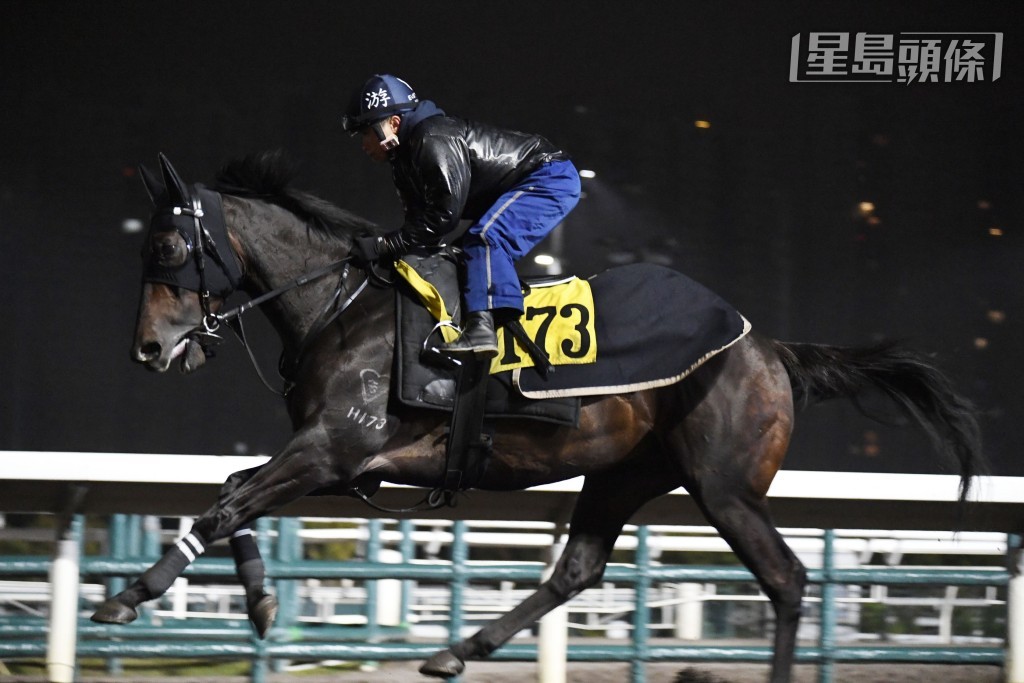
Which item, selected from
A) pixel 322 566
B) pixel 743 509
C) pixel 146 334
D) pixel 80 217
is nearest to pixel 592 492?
pixel 743 509

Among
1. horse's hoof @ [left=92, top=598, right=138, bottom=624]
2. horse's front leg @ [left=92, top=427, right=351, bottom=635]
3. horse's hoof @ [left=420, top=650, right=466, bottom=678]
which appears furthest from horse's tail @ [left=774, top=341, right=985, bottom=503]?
horse's hoof @ [left=92, top=598, right=138, bottom=624]

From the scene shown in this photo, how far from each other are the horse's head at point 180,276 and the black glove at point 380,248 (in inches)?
14.3

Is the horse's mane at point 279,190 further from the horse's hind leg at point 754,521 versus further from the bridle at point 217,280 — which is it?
the horse's hind leg at point 754,521

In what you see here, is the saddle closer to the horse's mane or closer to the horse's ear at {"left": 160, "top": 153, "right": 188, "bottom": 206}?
the horse's mane

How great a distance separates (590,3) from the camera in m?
6.59

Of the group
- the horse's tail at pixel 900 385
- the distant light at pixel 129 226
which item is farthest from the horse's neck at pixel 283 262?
the distant light at pixel 129 226

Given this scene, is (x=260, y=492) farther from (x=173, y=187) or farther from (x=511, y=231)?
(x=511, y=231)

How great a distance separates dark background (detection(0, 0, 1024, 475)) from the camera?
656 cm

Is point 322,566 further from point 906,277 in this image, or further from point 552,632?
point 906,277

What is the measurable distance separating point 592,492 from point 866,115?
4091 millimetres

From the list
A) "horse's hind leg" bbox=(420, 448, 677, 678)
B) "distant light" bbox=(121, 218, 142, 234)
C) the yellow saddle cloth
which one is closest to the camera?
the yellow saddle cloth

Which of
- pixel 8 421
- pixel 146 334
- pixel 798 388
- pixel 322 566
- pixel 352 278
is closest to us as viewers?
pixel 146 334

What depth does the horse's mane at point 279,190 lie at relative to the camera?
3400mm

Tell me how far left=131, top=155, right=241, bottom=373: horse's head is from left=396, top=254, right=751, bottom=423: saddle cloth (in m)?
0.53
